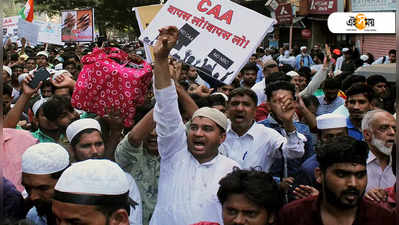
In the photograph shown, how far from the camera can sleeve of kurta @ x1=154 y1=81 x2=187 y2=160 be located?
318 cm

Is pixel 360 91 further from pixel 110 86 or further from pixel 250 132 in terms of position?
pixel 110 86

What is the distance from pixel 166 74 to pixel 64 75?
248 centimetres

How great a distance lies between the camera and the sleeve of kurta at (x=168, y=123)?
318 cm

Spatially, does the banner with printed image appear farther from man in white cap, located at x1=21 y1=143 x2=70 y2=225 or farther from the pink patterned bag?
man in white cap, located at x1=21 y1=143 x2=70 y2=225

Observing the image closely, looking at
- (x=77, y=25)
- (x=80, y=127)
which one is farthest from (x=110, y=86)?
(x=77, y=25)

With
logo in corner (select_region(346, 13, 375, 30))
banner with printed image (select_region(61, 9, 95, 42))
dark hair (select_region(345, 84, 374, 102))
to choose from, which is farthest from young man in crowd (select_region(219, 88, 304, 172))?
banner with printed image (select_region(61, 9, 95, 42))

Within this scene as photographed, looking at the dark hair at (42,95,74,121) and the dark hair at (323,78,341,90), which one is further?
the dark hair at (323,78,341,90)

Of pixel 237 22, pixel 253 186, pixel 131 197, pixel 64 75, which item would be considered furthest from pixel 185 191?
pixel 64 75

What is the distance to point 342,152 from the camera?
284cm

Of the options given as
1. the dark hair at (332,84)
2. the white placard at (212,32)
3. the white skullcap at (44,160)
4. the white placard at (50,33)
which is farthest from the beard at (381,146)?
the white placard at (50,33)

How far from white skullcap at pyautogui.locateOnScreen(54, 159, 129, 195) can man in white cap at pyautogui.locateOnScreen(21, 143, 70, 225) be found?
2.49 feet

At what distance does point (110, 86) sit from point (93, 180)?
77.4 inches

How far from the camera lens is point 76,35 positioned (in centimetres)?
1617

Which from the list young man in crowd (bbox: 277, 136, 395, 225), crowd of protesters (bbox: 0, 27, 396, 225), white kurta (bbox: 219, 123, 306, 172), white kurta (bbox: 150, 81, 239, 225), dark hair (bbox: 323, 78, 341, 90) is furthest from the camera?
dark hair (bbox: 323, 78, 341, 90)
